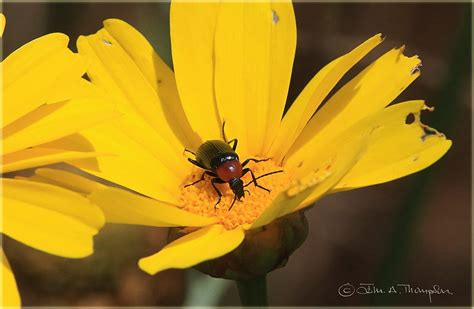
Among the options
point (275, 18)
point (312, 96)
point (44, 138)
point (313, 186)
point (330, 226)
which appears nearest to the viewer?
point (313, 186)

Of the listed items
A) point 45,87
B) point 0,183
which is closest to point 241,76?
point 45,87

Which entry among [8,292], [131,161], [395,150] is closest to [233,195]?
[131,161]

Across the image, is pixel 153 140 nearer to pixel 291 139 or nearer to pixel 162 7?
pixel 291 139

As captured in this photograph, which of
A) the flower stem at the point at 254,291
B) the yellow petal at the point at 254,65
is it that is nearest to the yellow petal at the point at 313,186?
the flower stem at the point at 254,291

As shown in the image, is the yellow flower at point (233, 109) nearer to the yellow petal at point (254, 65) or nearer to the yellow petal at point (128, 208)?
the yellow petal at point (254, 65)

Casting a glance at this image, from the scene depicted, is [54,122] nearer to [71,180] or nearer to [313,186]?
[71,180]
